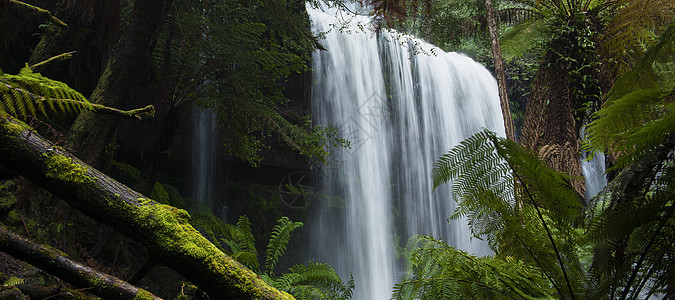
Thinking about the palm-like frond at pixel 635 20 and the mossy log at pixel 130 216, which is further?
the palm-like frond at pixel 635 20

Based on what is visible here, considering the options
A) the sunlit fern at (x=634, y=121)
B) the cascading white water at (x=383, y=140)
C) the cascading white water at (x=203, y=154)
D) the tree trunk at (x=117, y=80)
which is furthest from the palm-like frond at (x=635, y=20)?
the cascading white water at (x=203, y=154)

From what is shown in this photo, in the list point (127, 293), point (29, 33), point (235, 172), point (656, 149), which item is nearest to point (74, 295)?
point (127, 293)

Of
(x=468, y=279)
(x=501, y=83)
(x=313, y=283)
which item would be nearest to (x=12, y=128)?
(x=468, y=279)

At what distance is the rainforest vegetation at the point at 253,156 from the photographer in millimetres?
1529

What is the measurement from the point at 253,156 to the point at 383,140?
454 centimetres

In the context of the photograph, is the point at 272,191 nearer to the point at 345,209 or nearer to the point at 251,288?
the point at 345,209

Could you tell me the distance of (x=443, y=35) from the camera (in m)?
7.72

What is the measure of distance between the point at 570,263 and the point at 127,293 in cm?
181

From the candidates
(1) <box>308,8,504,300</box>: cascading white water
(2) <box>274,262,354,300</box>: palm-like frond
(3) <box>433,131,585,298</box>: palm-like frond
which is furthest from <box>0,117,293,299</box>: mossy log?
(1) <box>308,8,504,300</box>: cascading white water

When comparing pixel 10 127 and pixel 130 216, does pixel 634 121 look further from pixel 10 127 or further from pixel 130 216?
pixel 10 127

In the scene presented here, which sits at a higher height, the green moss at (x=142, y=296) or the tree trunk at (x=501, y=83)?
the tree trunk at (x=501, y=83)

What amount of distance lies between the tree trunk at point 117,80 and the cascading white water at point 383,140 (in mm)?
5332

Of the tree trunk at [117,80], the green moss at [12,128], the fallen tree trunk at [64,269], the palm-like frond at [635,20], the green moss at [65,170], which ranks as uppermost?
the palm-like frond at [635,20]

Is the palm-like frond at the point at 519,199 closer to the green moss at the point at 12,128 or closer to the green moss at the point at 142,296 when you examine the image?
the green moss at the point at 142,296
